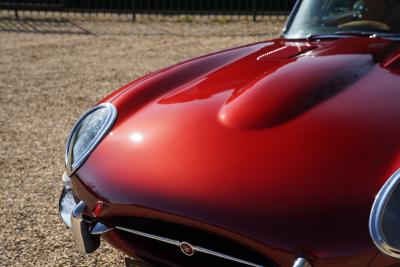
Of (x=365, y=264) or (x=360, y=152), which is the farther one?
(x=360, y=152)

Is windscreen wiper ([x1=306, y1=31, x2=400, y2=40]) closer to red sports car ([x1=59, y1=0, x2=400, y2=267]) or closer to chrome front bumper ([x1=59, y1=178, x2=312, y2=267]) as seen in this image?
red sports car ([x1=59, y1=0, x2=400, y2=267])

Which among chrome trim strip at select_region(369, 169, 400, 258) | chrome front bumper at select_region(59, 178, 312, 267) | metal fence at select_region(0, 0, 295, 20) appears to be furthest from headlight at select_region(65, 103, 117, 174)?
metal fence at select_region(0, 0, 295, 20)

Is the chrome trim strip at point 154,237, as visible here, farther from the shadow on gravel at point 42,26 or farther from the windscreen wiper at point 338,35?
the shadow on gravel at point 42,26

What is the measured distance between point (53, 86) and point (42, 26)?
5322mm

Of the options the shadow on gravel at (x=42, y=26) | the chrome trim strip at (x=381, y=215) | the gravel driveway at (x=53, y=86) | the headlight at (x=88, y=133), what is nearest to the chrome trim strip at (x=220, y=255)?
the chrome trim strip at (x=381, y=215)

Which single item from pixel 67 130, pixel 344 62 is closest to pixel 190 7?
pixel 67 130

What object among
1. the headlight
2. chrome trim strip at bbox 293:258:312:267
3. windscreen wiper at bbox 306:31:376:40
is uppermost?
windscreen wiper at bbox 306:31:376:40

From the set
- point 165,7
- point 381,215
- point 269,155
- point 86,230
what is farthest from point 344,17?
point 165,7

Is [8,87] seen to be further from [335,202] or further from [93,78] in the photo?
[335,202]

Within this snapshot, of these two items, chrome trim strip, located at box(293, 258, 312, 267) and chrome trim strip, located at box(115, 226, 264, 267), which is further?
chrome trim strip, located at box(115, 226, 264, 267)

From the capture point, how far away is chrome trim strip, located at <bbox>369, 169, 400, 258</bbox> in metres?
1.53

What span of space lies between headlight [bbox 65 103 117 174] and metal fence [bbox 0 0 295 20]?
407 inches

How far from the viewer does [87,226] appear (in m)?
2.09

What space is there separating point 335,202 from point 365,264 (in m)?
0.20
